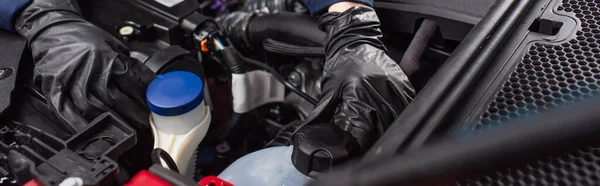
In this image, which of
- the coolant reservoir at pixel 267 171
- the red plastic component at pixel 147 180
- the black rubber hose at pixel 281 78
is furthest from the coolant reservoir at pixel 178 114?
the red plastic component at pixel 147 180

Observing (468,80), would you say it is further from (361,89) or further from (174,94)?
(174,94)

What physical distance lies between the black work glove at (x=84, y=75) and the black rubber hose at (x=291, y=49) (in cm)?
35

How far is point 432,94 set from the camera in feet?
2.01

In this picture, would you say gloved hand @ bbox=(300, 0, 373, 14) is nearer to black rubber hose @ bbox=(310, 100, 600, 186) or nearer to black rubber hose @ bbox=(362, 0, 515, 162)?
black rubber hose @ bbox=(362, 0, 515, 162)

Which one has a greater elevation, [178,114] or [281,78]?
[178,114]

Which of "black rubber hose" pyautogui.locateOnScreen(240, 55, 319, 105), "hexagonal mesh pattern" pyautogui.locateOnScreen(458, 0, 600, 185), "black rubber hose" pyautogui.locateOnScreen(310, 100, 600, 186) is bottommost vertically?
"black rubber hose" pyautogui.locateOnScreen(240, 55, 319, 105)

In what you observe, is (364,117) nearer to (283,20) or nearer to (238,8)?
(283,20)

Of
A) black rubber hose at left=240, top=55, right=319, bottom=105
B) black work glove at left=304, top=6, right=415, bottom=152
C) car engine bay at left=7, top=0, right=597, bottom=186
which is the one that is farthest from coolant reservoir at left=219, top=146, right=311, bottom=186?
black rubber hose at left=240, top=55, right=319, bottom=105

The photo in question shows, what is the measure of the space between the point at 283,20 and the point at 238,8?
360mm

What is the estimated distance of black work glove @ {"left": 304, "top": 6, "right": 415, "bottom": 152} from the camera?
2.82 ft

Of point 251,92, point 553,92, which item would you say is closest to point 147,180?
point 553,92

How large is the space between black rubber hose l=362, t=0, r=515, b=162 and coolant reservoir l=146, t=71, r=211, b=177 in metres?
0.52

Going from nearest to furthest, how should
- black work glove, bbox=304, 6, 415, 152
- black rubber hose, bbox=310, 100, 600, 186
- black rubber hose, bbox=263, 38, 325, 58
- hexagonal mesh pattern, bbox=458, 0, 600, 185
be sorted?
black rubber hose, bbox=310, 100, 600, 186, hexagonal mesh pattern, bbox=458, 0, 600, 185, black work glove, bbox=304, 6, 415, 152, black rubber hose, bbox=263, 38, 325, 58

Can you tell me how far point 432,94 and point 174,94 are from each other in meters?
0.56
